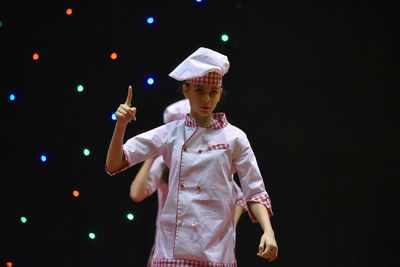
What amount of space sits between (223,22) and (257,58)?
0.36 m

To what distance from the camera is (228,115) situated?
3705 mm

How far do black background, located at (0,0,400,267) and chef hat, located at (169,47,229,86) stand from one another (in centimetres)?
139

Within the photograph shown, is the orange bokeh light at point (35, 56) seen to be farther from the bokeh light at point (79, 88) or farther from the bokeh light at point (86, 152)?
the bokeh light at point (86, 152)

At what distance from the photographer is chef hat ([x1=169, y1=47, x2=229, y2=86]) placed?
2117 mm

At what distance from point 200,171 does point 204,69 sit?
0.37m

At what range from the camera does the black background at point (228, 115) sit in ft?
11.5

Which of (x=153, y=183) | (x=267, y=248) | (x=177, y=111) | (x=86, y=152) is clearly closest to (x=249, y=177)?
(x=267, y=248)

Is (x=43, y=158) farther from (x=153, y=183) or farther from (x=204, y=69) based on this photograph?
(x=204, y=69)

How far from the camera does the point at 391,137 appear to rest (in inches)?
157

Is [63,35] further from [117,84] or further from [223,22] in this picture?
[223,22]

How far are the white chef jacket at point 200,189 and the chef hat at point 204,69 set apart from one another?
0.17m

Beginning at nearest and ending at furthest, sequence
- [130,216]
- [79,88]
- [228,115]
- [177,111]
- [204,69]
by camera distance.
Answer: [204,69] < [177,111] < [79,88] < [130,216] < [228,115]

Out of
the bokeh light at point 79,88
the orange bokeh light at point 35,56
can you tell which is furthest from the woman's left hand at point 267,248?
the orange bokeh light at point 35,56

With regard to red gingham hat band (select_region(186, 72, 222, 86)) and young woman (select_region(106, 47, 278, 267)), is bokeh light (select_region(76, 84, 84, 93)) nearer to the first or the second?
young woman (select_region(106, 47, 278, 267))
